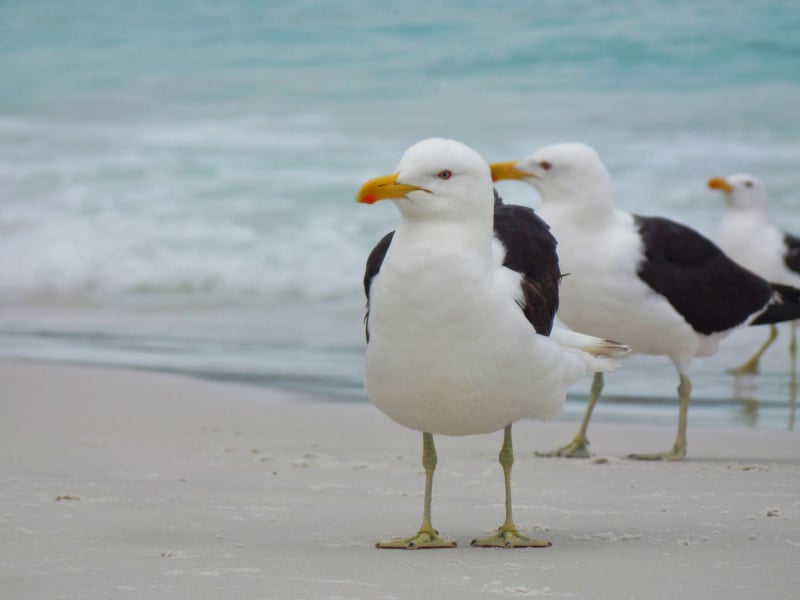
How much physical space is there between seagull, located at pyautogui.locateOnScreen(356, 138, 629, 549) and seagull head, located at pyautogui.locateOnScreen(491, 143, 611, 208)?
247 cm

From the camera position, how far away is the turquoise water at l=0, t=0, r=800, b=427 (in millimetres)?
11172

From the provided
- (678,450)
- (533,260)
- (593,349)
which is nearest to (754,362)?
(678,450)

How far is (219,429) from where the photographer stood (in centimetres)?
682

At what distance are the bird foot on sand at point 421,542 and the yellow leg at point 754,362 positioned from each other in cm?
526

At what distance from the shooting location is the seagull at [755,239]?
10391mm

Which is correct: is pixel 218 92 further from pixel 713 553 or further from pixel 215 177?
pixel 713 553

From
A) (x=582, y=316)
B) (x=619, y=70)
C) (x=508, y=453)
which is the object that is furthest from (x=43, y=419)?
(x=619, y=70)

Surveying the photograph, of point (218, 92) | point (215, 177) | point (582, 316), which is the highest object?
point (218, 92)

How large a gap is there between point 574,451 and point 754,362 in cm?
372

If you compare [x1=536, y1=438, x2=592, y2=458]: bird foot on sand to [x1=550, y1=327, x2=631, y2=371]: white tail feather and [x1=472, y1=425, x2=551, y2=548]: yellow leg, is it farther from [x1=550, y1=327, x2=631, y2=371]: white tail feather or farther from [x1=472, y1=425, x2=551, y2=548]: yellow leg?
[x1=472, y1=425, x2=551, y2=548]: yellow leg

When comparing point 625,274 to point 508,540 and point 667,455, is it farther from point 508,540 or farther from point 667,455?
point 508,540

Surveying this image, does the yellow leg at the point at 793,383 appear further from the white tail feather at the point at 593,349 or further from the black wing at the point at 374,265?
the black wing at the point at 374,265

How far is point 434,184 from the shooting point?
4.16 m

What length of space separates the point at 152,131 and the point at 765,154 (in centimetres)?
827
